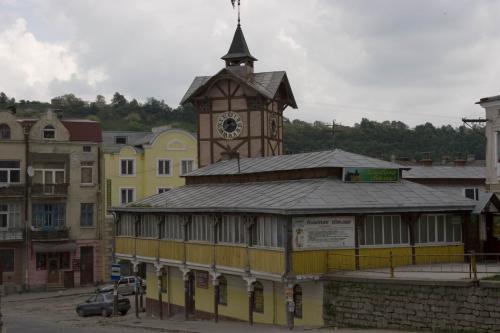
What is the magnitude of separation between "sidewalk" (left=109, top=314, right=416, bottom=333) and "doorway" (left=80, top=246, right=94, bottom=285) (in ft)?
55.0

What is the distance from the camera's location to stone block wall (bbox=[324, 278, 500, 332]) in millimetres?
21812

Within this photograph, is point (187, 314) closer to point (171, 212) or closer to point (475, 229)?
point (171, 212)

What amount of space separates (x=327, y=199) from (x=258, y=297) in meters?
5.76

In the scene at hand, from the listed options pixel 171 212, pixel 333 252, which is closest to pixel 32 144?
pixel 171 212

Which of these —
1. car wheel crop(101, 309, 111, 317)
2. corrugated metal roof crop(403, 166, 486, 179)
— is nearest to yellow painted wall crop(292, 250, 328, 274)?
car wheel crop(101, 309, 111, 317)

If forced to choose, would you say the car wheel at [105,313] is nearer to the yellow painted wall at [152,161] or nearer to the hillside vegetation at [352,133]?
the yellow painted wall at [152,161]

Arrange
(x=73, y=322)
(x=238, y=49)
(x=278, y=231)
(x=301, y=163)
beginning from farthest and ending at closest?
(x=238, y=49)
(x=73, y=322)
(x=301, y=163)
(x=278, y=231)

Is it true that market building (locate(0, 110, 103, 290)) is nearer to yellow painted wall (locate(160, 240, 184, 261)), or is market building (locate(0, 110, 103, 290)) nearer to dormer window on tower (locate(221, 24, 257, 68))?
dormer window on tower (locate(221, 24, 257, 68))

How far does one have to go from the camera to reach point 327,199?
28.2 metres

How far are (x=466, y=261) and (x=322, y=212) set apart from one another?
6819mm

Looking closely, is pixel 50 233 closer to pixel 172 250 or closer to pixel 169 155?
pixel 169 155

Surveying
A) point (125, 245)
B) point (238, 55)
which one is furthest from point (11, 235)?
point (238, 55)

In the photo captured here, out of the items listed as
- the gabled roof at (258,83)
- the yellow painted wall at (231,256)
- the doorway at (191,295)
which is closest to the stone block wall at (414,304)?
the yellow painted wall at (231,256)

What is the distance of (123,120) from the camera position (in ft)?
490
